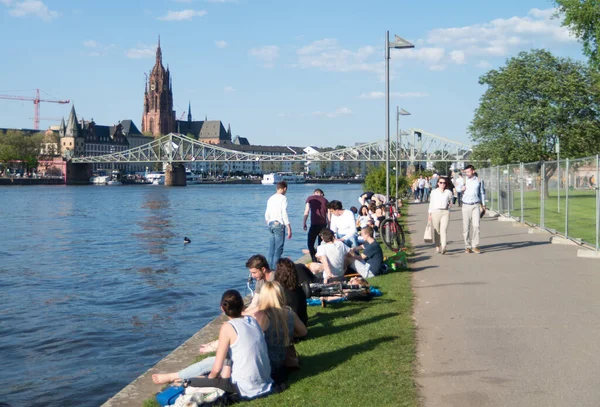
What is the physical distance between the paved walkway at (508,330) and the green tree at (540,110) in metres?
23.6

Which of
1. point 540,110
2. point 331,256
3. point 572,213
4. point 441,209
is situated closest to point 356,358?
point 331,256

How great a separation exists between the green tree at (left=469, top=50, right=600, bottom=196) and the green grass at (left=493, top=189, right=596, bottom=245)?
15.9 meters

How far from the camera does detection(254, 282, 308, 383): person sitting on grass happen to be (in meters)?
6.46

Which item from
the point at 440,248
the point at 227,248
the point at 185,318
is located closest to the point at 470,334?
the point at 185,318

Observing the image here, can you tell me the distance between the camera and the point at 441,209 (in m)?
15.6

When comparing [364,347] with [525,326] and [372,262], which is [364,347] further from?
[372,262]

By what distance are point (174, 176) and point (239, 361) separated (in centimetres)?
14465

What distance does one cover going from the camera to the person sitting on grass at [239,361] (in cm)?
603

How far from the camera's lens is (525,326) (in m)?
8.27

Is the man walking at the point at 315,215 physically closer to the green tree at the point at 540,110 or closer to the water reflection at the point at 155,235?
the water reflection at the point at 155,235

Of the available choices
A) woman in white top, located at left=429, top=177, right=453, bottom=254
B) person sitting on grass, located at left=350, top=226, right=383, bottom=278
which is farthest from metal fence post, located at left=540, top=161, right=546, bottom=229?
person sitting on grass, located at left=350, top=226, right=383, bottom=278

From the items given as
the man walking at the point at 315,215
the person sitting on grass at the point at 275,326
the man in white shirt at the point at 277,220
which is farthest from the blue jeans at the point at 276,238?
the person sitting on grass at the point at 275,326

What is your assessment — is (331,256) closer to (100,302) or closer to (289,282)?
(289,282)

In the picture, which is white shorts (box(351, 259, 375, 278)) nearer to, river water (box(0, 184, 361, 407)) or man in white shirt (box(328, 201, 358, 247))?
man in white shirt (box(328, 201, 358, 247))
